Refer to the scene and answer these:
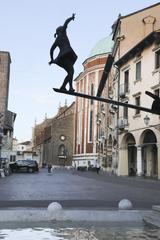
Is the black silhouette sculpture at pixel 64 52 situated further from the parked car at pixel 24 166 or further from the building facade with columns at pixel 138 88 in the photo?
the parked car at pixel 24 166

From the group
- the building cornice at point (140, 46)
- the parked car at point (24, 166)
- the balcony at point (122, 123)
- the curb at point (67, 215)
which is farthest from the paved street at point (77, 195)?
the parked car at point (24, 166)

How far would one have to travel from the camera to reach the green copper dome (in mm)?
97812

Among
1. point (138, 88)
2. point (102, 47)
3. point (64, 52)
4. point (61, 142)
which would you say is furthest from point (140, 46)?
point (61, 142)

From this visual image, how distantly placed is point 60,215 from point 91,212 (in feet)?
2.81

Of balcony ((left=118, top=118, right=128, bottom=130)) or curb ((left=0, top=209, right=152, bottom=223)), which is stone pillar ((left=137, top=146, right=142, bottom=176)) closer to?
balcony ((left=118, top=118, right=128, bottom=130))

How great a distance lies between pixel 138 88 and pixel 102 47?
55.2 meters

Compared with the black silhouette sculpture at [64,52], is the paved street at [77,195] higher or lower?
lower

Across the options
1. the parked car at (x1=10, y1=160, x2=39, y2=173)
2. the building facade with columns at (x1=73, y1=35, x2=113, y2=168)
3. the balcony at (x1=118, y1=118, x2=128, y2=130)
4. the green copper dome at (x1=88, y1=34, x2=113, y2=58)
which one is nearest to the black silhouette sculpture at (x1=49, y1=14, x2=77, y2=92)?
the balcony at (x1=118, y1=118, x2=128, y2=130)

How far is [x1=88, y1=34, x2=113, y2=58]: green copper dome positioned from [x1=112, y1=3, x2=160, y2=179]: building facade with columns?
40.4m

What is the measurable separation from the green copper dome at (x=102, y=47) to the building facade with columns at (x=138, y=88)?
40.4 metres

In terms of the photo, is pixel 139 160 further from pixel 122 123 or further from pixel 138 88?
pixel 138 88

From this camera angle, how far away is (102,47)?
100 metres

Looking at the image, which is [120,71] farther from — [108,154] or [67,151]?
[67,151]

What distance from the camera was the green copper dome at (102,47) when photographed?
97812 millimetres
